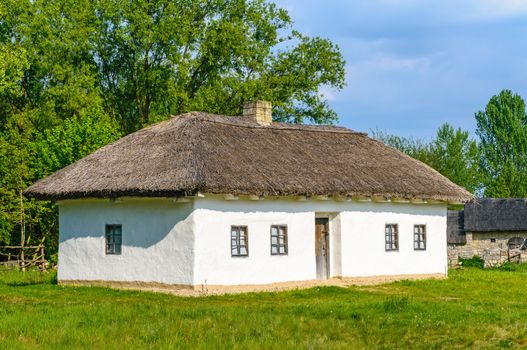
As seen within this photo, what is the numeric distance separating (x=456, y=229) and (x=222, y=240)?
2660 centimetres

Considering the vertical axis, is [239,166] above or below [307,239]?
above

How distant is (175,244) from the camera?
75.8 ft

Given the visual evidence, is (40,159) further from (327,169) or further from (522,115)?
(522,115)

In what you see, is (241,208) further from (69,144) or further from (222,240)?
(69,144)

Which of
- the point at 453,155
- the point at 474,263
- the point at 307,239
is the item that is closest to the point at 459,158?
the point at 453,155

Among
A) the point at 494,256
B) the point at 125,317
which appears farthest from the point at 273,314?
the point at 494,256

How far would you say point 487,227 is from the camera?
47.1 meters

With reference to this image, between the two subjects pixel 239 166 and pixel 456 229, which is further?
pixel 456 229

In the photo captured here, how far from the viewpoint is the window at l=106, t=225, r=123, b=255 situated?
2464 centimetres

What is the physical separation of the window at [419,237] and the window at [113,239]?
906 cm

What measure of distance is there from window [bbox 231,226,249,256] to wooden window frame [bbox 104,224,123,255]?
3.11 metres

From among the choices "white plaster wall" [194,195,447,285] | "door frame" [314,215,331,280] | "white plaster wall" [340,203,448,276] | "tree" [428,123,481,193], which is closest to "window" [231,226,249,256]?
"white plaster wall" [194,195,447,285]

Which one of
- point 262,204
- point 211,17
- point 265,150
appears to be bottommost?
point 262,204

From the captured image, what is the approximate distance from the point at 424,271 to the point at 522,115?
43435 millimetres
